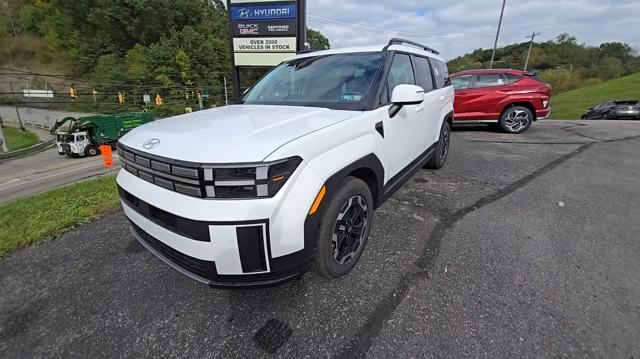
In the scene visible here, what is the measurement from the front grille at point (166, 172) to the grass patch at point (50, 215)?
6.41ft

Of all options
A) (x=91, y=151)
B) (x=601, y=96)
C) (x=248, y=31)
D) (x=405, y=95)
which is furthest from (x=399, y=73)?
(x=601, y=96)

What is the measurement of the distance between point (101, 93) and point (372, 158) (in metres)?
60.4

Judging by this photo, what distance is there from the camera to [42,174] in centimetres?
2216

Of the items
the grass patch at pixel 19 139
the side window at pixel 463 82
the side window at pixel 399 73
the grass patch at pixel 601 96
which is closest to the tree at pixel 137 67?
the grass patch at pixel 19 139

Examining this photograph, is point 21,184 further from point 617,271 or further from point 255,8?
point 617,271

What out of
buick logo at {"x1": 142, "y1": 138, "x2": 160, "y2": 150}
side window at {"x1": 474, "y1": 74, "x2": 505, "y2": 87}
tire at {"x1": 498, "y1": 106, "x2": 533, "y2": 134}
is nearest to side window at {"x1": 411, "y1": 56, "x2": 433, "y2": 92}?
buick logo at {"x1": 142, "y1": 138, "x2": 160, "y2": 150}

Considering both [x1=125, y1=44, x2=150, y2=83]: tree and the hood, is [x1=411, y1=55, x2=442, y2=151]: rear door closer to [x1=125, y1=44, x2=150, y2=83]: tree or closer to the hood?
the hood

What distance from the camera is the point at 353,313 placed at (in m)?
1.89

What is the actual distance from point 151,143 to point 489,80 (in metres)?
8.57

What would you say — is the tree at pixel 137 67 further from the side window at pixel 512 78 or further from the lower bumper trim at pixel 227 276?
the lower bumper trim at pixel 227 276

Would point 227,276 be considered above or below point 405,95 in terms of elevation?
below

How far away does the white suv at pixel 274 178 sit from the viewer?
1.50m

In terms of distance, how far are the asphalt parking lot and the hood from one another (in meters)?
1.11

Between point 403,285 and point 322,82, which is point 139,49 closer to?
point 322,82
